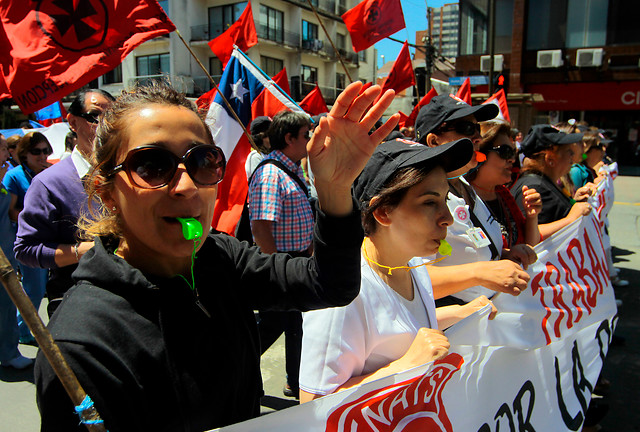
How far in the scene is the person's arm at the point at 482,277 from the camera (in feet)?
6.46

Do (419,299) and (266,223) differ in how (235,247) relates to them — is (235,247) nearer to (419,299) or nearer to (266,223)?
(419,299)

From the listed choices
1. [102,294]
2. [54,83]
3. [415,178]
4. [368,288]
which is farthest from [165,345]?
[54,83]

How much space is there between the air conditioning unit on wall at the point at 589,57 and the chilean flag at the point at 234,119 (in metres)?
21.8

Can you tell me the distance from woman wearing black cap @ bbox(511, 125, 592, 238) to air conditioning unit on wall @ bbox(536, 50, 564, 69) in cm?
2142

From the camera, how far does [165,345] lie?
108 centimetres

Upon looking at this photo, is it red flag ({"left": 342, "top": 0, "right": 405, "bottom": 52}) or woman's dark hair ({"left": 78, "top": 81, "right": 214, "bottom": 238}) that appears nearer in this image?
woman's dark hair ({"left": 78, "top": 81, "right": 214, "bottom": 238})

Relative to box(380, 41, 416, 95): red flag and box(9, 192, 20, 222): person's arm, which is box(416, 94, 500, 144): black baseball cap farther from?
box(380, 41, 416, 95): red flag

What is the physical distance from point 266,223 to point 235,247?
196 cm

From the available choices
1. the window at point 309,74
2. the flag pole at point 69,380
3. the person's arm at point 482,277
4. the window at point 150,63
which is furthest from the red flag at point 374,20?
the window at point 309,74

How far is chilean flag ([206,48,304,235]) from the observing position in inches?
179

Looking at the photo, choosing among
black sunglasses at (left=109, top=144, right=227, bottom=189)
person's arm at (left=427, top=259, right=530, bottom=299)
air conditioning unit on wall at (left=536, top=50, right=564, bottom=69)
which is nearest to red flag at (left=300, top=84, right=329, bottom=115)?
person's arm at (left=427, top=259, right=530, bottom=299)

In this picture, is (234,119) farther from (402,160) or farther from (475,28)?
(475,28)

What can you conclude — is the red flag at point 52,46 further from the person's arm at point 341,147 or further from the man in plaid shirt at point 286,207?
the person's arm at point 341,147

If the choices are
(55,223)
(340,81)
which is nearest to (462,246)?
(55,223)
